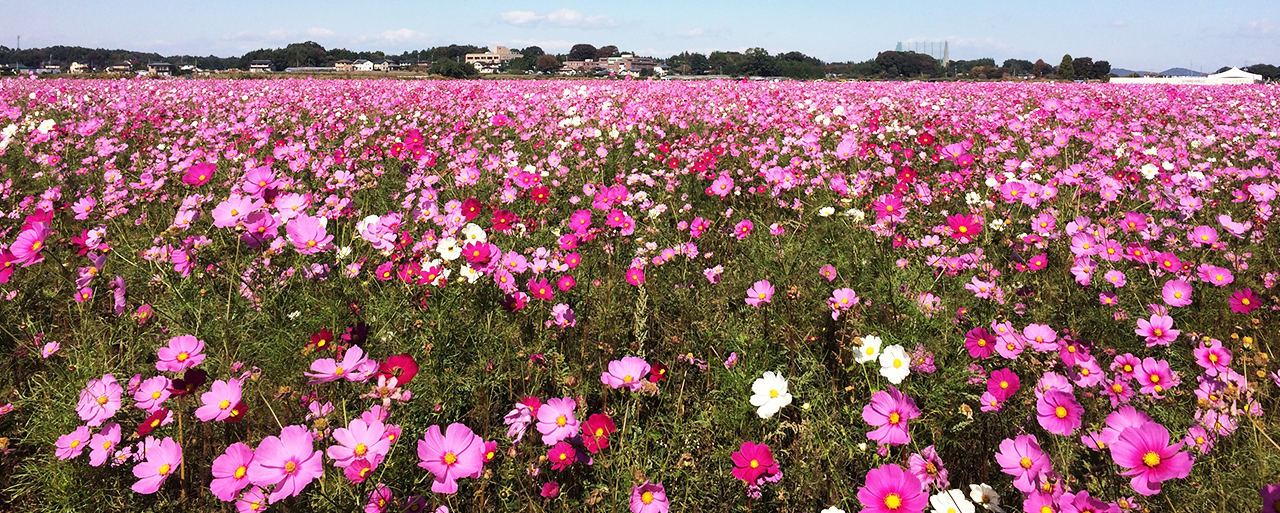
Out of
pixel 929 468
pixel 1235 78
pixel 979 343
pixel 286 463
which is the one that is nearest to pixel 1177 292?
pixel 979 343

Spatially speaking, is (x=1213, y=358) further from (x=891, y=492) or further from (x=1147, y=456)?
(x=891, y=492)

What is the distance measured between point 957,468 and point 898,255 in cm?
119

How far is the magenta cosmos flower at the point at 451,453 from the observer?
97 centimetres

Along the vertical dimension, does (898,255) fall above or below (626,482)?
above

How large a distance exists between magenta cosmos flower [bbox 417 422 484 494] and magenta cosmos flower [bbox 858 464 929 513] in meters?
0.65

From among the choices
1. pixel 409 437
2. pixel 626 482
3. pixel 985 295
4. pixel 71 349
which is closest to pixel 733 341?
pixel 626 482

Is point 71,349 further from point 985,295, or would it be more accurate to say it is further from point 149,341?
point 985,295

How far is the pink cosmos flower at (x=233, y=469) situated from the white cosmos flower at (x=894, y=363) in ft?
4.08

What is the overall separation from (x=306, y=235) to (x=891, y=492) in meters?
1.47

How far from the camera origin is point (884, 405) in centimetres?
110

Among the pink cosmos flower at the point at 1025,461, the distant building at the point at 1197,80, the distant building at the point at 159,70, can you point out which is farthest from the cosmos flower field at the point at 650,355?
the distant building at the point at 159,70

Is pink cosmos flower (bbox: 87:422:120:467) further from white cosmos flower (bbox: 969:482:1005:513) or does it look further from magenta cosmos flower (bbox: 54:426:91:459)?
white cosmos flower (bbox: 969:482:1005:513)

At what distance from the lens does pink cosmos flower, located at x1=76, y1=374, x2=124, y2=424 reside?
49.7 inches

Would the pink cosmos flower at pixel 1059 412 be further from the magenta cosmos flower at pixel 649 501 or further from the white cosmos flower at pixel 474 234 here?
the white cosmos flower at pixel 474 234
